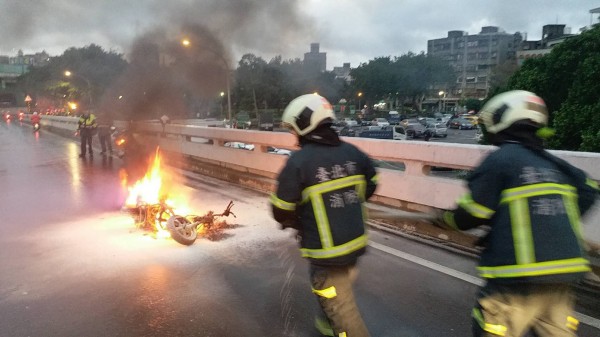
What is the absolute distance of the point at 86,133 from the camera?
1541 cm

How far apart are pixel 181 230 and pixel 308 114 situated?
11.8ft

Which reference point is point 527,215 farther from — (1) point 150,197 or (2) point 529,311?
(1) point 150,197

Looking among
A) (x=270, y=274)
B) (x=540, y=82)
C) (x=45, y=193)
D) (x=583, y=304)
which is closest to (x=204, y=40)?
(x=45, y=193)

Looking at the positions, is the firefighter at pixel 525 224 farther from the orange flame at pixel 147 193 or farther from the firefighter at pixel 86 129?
the firefighter at pixel 86 129

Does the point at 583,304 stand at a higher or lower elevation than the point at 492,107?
lower

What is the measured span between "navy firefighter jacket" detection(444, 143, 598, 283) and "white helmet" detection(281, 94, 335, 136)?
2.58 ft

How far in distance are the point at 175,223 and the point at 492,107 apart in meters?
4.28

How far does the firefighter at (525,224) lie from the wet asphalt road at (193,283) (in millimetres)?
1372

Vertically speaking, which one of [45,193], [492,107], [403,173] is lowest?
[45,193]

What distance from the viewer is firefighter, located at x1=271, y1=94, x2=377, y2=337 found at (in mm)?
2312

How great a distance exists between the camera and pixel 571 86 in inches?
349

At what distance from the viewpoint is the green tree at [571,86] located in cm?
786

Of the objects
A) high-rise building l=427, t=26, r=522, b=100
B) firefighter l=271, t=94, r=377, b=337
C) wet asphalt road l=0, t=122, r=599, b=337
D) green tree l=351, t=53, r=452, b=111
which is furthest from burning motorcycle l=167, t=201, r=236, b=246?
high-rise building l=427, t=26, r=522, b=100

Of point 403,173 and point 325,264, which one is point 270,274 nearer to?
point 325,264
